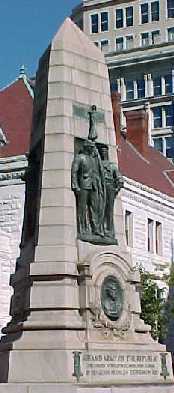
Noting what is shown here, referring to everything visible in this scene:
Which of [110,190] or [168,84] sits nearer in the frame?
[110,190]

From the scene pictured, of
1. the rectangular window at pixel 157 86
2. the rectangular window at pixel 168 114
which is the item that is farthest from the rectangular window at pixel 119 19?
the rectangular window at pixel 168 114

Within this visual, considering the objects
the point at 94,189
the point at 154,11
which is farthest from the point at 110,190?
the point at 154,11

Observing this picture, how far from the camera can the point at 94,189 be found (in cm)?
1914

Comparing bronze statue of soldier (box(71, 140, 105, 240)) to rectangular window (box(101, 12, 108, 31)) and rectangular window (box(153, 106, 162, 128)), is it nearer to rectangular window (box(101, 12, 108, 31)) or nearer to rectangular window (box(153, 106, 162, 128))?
rectangular window (box(153, 106, 162, 128))

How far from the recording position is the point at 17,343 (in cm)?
1783

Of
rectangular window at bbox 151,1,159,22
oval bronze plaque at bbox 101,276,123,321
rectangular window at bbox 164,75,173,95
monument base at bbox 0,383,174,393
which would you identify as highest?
rectangular window at bbox 151,1,159,22

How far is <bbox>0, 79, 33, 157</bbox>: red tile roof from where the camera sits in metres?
38.8

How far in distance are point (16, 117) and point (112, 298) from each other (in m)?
22.9

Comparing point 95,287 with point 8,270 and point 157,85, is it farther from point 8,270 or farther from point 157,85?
point 157,85

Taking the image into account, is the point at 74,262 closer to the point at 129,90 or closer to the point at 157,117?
the point at 157,117

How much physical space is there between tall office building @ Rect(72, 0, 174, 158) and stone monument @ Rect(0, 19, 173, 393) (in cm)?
5897

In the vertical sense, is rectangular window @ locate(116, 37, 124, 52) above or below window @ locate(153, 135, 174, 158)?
above

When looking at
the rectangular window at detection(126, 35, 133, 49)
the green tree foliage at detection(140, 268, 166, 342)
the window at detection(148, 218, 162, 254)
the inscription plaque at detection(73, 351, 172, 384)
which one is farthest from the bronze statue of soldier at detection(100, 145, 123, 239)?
the rectangular window at detection(126, 35, 133, 49)

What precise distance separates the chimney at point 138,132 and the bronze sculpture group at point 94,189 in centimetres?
3058
